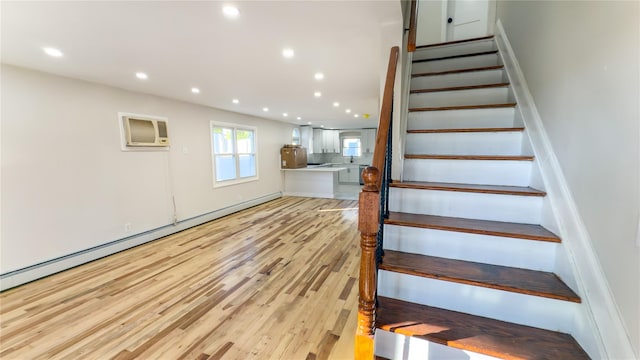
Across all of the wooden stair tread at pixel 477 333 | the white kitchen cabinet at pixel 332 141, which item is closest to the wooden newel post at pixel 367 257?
the wooden stair tread at pixel 477 333

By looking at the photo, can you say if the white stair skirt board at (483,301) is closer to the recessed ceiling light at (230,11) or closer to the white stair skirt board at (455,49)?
the recessed ceiling light at (230,11)

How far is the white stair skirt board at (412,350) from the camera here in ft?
3.49

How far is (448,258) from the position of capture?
1.45 meters

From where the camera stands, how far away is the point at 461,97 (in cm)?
233

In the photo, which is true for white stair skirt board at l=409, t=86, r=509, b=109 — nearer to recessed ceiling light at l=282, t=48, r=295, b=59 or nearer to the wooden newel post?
recessed ceiling light at l=282, t=48, r=295, b=59

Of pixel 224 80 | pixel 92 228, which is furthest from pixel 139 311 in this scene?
pixel 224 80

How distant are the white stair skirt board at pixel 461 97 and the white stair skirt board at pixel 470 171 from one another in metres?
0.83

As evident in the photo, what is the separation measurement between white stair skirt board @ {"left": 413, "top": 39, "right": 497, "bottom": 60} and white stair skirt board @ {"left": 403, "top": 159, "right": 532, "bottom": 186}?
1858 millimetres

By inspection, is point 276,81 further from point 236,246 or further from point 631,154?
point 631,154

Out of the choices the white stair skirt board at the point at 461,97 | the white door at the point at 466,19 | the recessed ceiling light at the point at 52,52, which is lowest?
the white stair skirt board at the point at 461,97

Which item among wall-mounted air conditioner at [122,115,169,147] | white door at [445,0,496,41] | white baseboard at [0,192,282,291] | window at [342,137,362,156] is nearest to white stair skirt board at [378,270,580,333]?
white baseboard at [0,192,282,291]

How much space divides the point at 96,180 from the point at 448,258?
405 cm

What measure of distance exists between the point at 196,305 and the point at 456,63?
141 inches

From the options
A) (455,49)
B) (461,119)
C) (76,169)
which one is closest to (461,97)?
(461,119)
